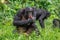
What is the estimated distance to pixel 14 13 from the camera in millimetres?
9430

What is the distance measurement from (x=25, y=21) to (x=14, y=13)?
6.79 feet

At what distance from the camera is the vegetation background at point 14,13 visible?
7477 mm

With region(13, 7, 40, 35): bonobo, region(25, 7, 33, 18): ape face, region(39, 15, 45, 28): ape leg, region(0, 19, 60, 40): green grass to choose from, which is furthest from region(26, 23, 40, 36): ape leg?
region(39, 15, 45, 28): ape leg

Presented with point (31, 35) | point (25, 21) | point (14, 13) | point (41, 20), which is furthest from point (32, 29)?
point (14, 13)

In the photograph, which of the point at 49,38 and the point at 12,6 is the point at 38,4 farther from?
the point at 49,38

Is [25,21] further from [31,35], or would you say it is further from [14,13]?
[14,13]

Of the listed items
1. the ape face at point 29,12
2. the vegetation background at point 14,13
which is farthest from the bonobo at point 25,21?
the vegetation background at point 14,13

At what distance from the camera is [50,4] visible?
10438mm

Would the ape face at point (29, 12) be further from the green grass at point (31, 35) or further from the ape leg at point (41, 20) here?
the ape leg at point (41, 20)

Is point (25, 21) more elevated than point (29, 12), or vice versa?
point (29, 12)

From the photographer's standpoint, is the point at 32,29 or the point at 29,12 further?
the point at 32,29

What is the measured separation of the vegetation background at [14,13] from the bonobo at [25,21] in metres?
0.16

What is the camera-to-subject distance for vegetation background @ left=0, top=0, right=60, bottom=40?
24.5ft

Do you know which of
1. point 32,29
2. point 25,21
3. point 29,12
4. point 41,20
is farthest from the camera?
point 41,20
